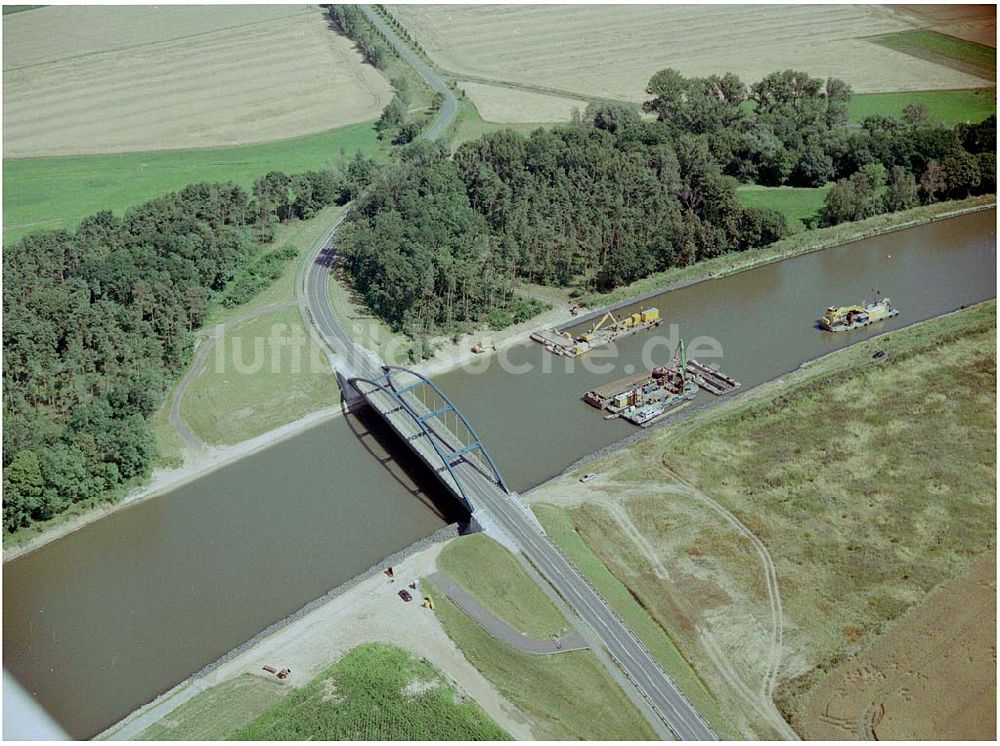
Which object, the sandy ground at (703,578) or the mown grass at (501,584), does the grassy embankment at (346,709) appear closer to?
the mown grass at (501,584)

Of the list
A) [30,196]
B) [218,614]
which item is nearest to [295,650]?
[218,614]

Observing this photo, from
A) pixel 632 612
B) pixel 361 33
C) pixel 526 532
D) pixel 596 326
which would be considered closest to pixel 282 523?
pixel 526 532

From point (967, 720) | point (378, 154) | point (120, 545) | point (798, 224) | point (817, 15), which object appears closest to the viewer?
point (967, 720)

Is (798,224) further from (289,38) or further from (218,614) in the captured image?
(289,38)

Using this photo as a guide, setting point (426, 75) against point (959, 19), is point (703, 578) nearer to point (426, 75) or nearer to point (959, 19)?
point (426, 75)

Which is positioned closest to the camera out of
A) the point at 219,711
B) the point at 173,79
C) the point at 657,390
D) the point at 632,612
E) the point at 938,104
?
the point at 219,711

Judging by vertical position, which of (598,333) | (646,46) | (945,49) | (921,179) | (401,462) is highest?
(646,46)
